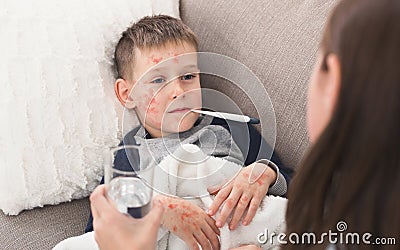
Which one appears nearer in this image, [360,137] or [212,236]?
[360,137]

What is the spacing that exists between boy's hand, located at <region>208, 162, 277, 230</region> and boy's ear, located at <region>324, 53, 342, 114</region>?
566mm

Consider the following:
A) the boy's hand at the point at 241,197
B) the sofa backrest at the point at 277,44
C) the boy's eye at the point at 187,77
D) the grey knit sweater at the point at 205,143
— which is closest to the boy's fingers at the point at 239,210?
the boy's hand at the point at 241,197

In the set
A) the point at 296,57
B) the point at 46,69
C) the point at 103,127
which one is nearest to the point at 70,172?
the point at 103,127

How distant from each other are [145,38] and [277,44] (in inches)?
11.9

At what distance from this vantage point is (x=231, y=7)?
1643 millimetres

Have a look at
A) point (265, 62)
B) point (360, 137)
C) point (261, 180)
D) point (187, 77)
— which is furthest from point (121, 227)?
point (265, 62)

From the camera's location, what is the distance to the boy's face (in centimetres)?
143

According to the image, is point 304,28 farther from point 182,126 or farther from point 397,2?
point 397,2

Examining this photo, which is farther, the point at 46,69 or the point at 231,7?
the point at 231,7

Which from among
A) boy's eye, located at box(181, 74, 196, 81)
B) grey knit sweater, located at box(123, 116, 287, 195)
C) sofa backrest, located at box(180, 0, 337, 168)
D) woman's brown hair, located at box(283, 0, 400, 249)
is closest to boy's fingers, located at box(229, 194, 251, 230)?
grey knit sweater, located at box(123, 116, 287, 195)

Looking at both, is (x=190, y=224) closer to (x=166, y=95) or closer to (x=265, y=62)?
(x=166, y=95)

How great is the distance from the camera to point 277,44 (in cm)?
151

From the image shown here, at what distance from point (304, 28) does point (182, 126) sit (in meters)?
0.35

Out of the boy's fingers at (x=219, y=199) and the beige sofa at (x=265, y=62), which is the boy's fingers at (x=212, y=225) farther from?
the beige sofa at (x=265, y=62)
